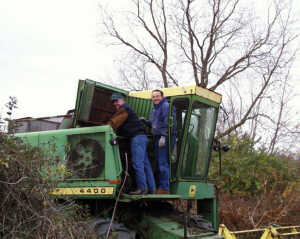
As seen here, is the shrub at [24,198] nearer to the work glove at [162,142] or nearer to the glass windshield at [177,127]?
the work glove at [162,142]

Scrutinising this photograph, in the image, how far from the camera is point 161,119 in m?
6.20

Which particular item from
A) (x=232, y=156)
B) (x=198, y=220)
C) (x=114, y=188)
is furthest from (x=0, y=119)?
(x=232, y=156)

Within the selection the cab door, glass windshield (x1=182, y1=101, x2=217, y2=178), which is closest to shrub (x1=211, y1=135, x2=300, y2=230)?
glass windshield (x1=182, y1=101, x2=217, y2=178)

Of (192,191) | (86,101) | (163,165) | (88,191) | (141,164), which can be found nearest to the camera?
(88,191)

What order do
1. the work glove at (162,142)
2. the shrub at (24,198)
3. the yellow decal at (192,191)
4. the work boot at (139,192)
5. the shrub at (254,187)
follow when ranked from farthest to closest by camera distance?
the shrub at (254,187), the yellow decal at (192,191), the work glove at (162,142), the work boot at (139,192), the shrub at (24,198)

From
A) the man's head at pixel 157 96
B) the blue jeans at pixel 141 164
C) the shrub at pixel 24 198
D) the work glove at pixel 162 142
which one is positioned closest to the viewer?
the shrub at pixel 24 198

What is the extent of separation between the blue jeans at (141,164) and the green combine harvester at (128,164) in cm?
20

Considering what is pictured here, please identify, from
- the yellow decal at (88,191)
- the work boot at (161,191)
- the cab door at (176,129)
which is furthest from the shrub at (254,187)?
the yellow decal at (88,191)

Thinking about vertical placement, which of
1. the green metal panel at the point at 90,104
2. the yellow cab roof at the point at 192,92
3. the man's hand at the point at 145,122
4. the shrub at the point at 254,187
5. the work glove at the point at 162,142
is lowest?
the shrub at the point at 254,187

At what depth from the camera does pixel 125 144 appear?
637 centimetres

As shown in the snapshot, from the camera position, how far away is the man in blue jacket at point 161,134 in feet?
20.2

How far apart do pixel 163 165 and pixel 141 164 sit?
1.52 feet

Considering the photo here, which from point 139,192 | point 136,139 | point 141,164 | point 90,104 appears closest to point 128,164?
point 141,164

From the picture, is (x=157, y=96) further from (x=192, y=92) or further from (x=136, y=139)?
(x=136, y=139)
